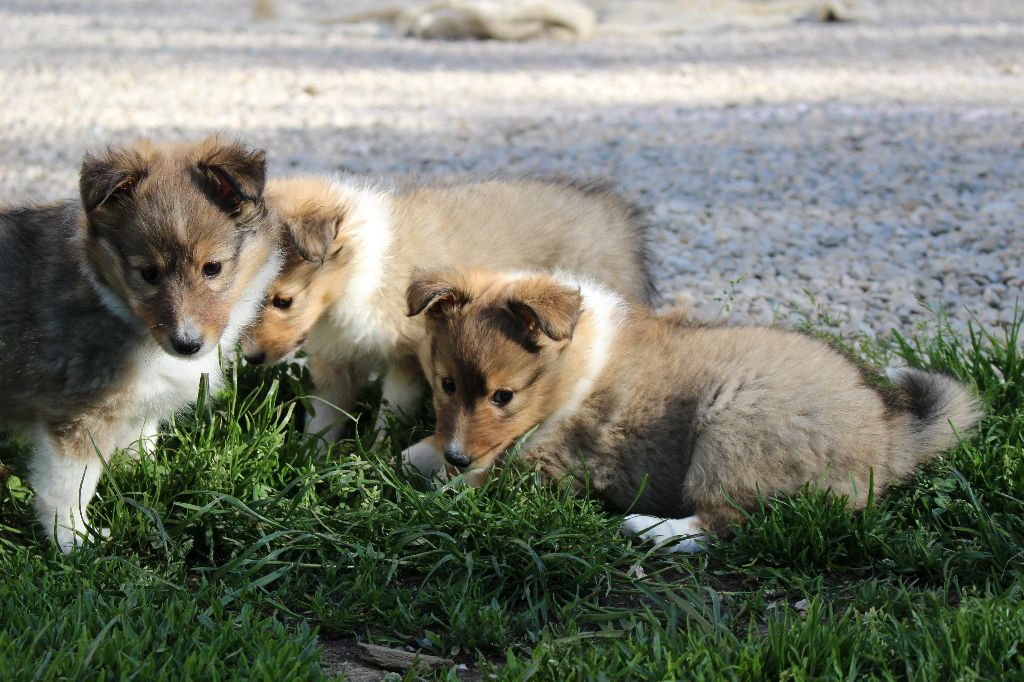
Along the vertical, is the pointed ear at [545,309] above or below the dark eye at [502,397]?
above

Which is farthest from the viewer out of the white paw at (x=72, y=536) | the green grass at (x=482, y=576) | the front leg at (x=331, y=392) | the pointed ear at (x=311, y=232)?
the front leg at (x=331, y=392)

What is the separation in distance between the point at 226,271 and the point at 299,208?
63 cm

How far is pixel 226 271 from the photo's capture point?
3580mm

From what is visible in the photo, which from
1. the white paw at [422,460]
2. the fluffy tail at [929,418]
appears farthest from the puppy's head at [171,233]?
the fluffy tail at [929,418]

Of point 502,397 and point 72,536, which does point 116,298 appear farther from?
point 502,397

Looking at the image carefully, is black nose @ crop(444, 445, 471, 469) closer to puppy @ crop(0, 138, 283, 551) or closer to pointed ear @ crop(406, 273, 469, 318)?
pointed ear @ crop(406, 273, 469, 318)

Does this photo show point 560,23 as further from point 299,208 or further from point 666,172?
point 299,208

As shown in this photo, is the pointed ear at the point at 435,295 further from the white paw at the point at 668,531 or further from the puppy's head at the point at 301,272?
the white paw at the point at 668,531

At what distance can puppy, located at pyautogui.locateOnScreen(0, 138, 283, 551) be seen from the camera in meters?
3.41

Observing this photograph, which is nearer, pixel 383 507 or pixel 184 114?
pixel 383 507

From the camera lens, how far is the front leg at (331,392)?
447 cm

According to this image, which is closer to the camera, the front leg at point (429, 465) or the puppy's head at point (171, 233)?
the puppy's head at point (171, 233)

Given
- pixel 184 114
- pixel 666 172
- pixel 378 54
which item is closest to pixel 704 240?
pixel 666 172

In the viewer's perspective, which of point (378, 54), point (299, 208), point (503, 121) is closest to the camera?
point (299, 208)
